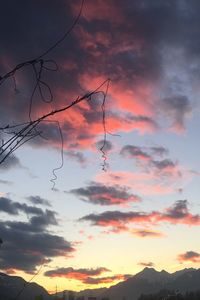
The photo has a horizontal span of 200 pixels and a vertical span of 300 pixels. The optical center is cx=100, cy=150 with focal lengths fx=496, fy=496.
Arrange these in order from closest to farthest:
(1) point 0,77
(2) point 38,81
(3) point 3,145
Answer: (1) point 0,77 → (3) point 3,145 → (2) point 38,81

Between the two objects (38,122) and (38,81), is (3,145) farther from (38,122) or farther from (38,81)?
(38,81)

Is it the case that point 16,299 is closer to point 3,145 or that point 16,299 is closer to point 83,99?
point 3,145

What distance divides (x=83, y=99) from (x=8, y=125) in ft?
1.81

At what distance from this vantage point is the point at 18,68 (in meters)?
3.24

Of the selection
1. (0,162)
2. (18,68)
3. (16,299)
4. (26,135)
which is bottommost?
(16,299)

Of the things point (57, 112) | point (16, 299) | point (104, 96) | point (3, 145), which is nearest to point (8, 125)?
point (3, 145)

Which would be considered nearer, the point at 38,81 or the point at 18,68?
the point at 18,68

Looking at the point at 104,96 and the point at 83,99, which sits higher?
the point at 104,96

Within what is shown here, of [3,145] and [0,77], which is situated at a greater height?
[0,77]

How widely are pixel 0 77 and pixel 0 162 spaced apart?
55 centimetres

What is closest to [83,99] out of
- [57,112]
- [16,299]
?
[57,112]

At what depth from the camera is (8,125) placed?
3430mm

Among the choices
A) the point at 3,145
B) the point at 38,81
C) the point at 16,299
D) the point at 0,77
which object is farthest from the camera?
the point at 16,299

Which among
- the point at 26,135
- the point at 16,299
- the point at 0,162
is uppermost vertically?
the point at 26,135
